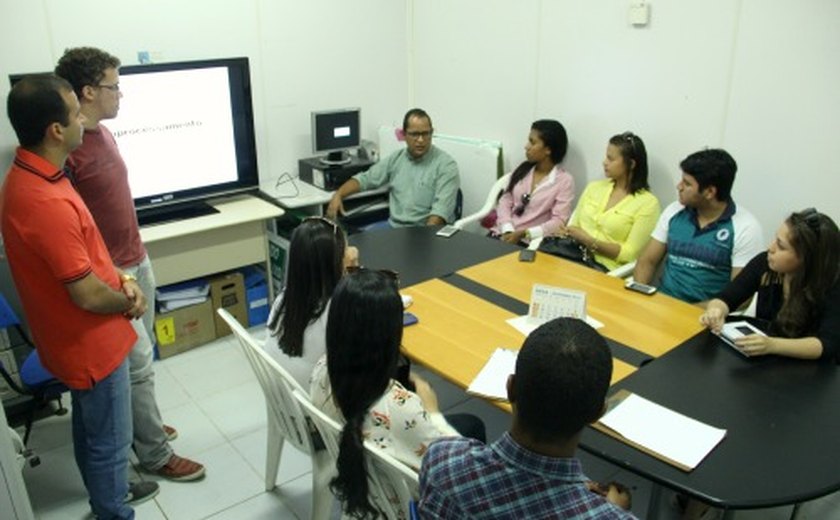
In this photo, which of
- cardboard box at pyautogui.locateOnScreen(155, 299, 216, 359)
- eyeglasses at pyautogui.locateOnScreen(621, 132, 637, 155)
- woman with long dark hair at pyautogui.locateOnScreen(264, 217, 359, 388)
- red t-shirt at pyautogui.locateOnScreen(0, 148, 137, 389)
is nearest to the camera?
red t-shirt at pyautogui.locateOnScreen(0, 148, 137, 389)

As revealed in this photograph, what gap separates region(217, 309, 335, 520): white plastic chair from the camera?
190 cm

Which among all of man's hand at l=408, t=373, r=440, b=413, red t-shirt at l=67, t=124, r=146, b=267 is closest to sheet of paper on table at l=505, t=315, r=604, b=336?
man's hand at l=408, t=373, r=440, b=413

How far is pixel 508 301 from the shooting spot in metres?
2.40

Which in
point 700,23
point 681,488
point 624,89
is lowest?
point 681,488

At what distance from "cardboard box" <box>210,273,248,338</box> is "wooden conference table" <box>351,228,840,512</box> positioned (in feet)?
3.44

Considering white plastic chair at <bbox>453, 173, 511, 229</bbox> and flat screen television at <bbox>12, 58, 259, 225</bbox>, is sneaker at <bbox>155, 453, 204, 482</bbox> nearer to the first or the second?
flat screen television at <bbox>12, 58, 259, 225</bbox>

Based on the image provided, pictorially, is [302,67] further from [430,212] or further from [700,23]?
[700,23]

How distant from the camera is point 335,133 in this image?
421cm

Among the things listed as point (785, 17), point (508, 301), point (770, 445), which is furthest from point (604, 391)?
point (785, 17)

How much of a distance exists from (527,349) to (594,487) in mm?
552

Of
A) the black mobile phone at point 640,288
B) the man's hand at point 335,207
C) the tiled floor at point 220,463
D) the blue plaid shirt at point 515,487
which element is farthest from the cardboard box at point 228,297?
the blue plaid shirt at point 515,487

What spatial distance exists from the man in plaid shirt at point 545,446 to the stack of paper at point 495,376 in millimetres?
709

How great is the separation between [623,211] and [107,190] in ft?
7.64

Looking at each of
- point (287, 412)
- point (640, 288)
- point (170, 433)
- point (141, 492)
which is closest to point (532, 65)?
point (640, 288)
